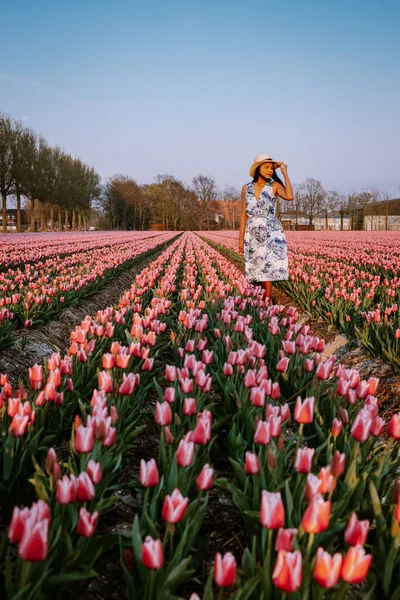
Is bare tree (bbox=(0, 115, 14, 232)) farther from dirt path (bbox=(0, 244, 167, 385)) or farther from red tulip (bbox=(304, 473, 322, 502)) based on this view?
red tulip (bbox=(304, 473, 322, 502))

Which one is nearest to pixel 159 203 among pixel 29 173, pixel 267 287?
pixel 29 173

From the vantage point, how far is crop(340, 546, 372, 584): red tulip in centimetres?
100

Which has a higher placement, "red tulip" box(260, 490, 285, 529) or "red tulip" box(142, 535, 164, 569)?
"red tulip" box(260, 490, 285, 529)

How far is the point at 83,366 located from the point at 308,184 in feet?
267

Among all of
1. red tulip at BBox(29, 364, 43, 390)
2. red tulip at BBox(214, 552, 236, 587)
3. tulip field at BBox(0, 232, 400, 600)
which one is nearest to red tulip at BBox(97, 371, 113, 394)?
tulip field at BBox(0, 232, 400, 600)

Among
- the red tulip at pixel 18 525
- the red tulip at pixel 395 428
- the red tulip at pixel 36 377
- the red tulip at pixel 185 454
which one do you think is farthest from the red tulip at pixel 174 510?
the red tulip at pixel 36 377

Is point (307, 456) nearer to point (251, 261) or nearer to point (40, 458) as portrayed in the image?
point (40, 458)

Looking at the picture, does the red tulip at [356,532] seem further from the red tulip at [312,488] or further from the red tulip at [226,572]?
the red tulip at [226,572]

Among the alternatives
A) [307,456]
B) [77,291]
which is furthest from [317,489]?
[77,291]

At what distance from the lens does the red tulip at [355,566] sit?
3.29 ft

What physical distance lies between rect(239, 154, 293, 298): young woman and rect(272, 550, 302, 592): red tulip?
4.96 meters

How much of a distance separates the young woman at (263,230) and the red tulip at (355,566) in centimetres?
492

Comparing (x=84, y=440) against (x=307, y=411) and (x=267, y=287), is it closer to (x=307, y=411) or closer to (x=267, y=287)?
(x=307, y=411)

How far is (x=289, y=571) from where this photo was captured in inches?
39.2
